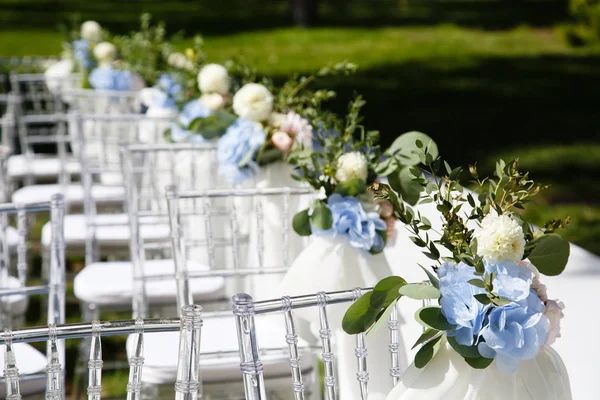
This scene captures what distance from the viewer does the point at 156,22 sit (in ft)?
47.4

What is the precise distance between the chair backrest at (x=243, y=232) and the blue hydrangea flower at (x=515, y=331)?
1.23 metres


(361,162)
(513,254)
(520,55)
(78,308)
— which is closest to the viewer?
(513,254)

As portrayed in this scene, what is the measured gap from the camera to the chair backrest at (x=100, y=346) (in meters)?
1.62

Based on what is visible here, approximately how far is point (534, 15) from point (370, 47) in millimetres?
3738

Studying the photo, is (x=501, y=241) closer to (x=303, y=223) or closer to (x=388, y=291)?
(x=388, y=291)

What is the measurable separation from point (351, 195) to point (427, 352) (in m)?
0.91

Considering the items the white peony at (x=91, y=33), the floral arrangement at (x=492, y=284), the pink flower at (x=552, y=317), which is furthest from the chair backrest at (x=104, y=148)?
the pink flower at (x=552, y=317)

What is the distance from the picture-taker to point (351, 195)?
7.98 ft

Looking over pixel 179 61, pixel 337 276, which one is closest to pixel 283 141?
pixel 337 276

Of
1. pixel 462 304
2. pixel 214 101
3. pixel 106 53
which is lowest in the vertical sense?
pixel 462 304

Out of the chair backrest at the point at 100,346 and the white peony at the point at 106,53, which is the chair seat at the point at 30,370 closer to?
the chair backrest at the point at 100,346

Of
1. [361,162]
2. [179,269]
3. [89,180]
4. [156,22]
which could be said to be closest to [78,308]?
[89,180]

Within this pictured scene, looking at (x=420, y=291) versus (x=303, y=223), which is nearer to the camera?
(x=420, y=291)

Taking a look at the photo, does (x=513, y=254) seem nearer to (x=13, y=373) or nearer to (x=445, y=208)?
(x=445, y=208)
